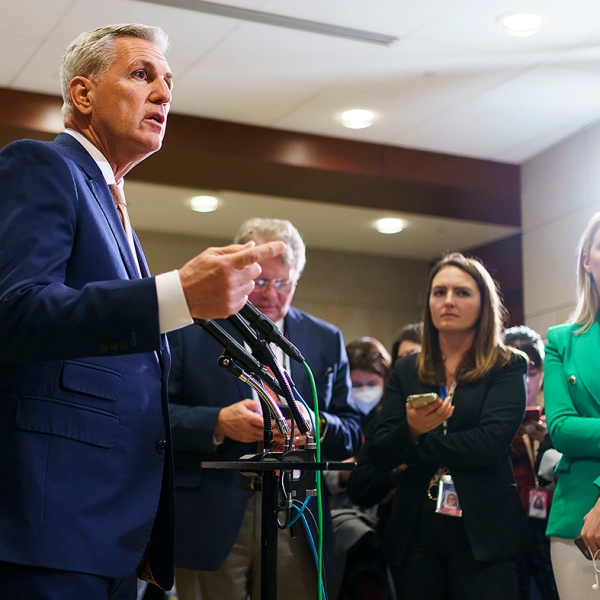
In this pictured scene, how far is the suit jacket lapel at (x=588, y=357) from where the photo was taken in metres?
2.70

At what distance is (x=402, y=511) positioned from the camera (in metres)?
2.88

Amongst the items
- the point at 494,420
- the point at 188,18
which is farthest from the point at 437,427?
the point at 188,18

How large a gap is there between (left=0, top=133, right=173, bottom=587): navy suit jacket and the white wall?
502cm

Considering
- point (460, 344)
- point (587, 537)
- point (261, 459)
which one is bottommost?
point (587, 537)

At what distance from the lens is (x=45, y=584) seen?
1.38 meters

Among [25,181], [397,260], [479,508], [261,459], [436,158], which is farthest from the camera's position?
[397,260]

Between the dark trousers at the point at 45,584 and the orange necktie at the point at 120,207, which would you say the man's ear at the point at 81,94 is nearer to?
the orange necktie at the point at 120,207

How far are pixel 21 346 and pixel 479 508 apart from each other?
5.94 ft

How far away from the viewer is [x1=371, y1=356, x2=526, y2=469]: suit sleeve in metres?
2.79

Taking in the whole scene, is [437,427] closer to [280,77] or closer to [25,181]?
[25,181]

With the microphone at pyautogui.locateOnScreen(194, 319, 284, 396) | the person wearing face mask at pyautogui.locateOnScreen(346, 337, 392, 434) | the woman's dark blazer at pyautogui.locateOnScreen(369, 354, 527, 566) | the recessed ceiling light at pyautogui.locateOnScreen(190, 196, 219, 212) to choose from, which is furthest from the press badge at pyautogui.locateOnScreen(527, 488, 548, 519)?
the recessed ceiling light at pyautogui.locateOnScreen(190, 196, 219, 212)

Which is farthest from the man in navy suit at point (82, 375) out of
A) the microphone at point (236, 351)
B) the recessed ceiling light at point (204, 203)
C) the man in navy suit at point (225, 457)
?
the recessed ceiling light at point (204, 203)

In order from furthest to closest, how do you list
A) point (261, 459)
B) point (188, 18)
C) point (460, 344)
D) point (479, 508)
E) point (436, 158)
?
point (436, 158)
point (188, 18)
point (460, 344)
point (479, 508)
point (261, 459)

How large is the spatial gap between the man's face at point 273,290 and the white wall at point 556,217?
361cm
